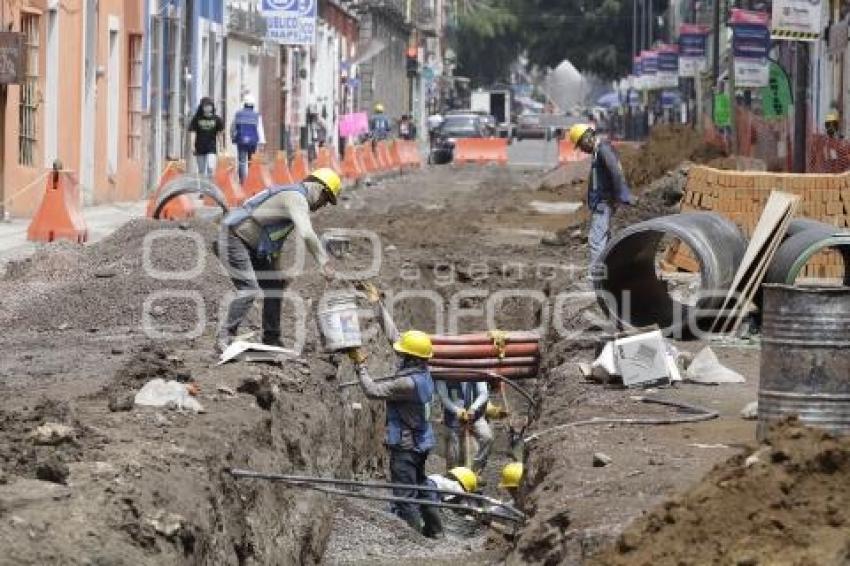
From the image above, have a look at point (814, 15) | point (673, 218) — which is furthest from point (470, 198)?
point (673, 218)

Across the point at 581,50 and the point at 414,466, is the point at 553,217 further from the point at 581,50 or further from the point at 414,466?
the point at 581,50

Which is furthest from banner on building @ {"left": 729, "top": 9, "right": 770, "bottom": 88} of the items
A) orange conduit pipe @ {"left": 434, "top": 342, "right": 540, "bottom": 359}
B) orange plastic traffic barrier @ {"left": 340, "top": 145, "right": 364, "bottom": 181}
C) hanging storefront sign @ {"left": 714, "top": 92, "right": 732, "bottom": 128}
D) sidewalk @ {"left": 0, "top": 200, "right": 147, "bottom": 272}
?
orange conduit pipe @ {"left": 434, "top": 342, "right": 540, "bottom": 359}

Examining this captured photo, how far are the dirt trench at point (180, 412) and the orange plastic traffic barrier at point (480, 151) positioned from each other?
129 feet

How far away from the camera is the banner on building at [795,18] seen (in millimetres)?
29469

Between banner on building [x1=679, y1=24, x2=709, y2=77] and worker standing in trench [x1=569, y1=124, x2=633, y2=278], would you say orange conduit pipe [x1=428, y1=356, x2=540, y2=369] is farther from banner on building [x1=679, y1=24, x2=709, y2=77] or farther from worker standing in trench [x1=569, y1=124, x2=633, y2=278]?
banner on building [x1=679, y1=24, x2=709, y2=77]

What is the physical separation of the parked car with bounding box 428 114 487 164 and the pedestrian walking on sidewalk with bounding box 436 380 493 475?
166 ft

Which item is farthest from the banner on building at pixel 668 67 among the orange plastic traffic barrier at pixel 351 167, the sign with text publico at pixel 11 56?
the sign with text publico at pixel 11 56

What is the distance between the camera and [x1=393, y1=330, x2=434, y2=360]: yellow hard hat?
16.5 m

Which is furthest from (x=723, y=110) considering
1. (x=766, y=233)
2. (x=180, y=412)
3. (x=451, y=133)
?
(x=180, y=412)

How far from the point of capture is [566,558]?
995 centimetres

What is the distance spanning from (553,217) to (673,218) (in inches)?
810

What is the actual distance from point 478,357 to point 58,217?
814 centimetres

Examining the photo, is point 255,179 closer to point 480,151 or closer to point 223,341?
point 223,341

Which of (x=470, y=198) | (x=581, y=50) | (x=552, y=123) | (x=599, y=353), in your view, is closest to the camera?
(x=599, y=353)
